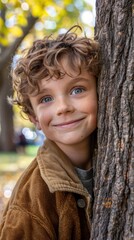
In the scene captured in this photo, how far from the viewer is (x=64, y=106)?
2.57m

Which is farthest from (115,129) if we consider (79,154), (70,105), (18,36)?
(18,36)

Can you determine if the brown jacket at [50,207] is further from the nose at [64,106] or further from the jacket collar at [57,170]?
the nose at [64,106]

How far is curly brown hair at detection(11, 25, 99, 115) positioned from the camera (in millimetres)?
2568

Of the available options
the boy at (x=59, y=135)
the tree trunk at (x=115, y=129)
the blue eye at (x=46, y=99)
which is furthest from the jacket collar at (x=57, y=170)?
the blue eye at (x=46, y=99)

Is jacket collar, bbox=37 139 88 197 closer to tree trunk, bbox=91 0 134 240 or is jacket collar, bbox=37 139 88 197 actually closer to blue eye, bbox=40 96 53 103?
tree trunk, bbox=91 0 134 240

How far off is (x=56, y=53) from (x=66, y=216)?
87 cm

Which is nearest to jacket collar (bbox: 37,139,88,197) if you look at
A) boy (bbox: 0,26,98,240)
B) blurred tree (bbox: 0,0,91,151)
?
boy (bbox: 0,26,98,240)

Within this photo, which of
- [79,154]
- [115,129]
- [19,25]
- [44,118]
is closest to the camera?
[115,129]

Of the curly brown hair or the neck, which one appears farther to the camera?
the neck

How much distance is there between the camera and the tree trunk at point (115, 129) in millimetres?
2355

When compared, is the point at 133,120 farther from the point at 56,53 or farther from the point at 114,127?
the point at 56,53

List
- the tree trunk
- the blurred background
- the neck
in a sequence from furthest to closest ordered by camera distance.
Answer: the blurred background → the neck → the tree trunk

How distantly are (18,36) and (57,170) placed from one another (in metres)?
7.43

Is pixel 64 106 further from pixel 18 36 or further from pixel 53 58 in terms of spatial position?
pixel 18 36
